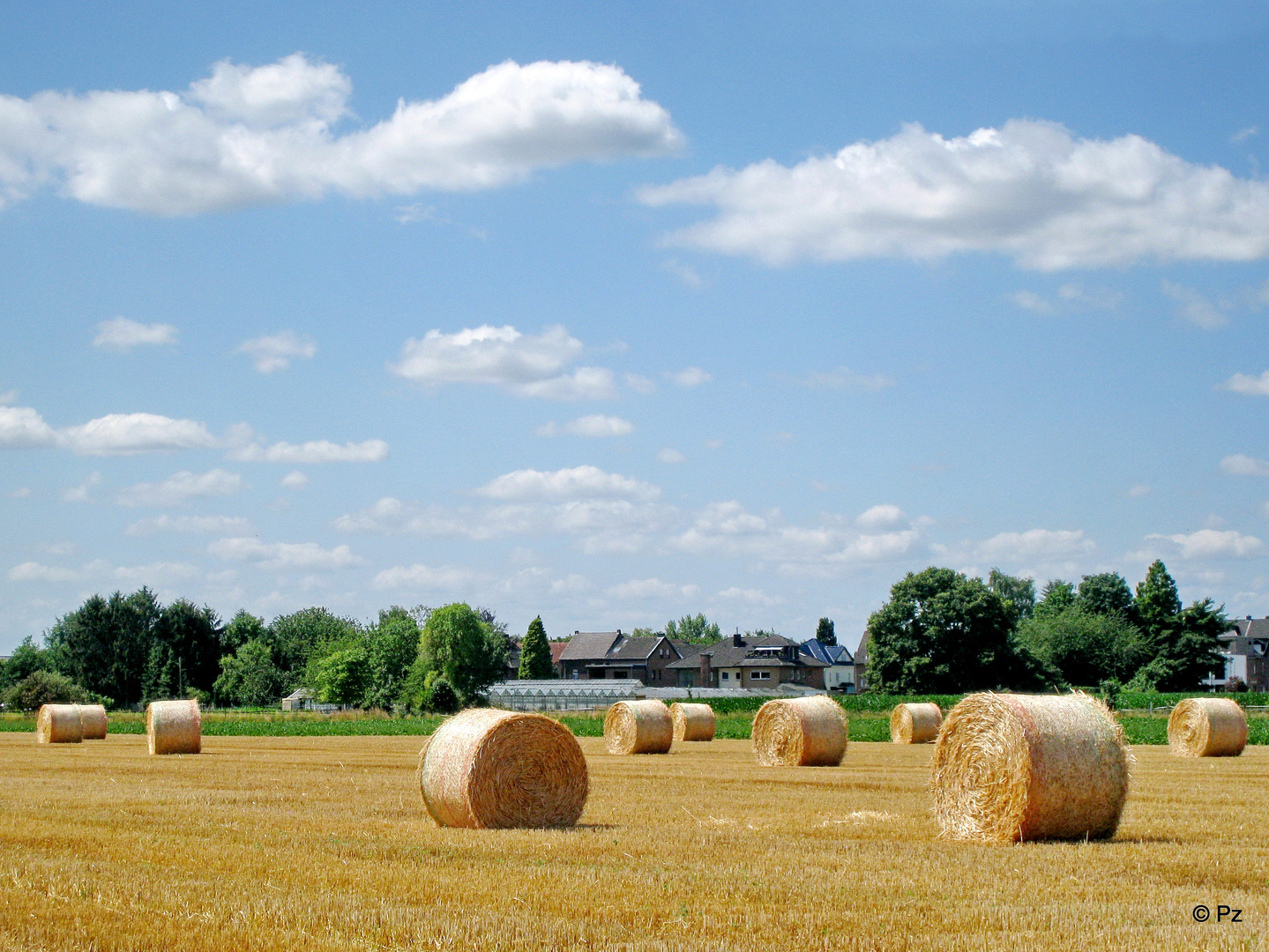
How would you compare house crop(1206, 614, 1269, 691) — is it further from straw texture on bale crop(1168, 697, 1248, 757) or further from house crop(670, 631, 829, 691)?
straw texture on bale crop(1168, 697, 1248, 757)

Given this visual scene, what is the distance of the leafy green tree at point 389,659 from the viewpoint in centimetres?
9931

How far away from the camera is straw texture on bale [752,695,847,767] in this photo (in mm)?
30375

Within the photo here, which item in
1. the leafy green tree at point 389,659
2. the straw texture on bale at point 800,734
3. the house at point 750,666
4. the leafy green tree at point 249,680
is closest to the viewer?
the straw texture on bale at point 800,734

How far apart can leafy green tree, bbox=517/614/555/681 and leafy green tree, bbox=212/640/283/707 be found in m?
31.4

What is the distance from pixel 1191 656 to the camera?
9144 cm

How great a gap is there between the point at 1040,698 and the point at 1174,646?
276ft

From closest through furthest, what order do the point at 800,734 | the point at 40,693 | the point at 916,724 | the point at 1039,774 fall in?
the point at 1039,774 → the point at 800,734 → the point at 916,724 → the point at 40,693

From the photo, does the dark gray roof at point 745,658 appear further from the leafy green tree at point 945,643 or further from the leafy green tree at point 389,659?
the leafy green tree at point 945,643

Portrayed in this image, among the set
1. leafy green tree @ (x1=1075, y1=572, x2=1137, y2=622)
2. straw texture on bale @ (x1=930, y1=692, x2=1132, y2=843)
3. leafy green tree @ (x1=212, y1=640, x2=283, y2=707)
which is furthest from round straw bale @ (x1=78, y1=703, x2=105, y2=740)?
leafy green tree @ (x1=1075, y1=572, x2=1137, y2=622)

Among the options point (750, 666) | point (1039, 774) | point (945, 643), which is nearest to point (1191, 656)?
point (945, 643)

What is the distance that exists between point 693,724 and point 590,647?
4018 inches

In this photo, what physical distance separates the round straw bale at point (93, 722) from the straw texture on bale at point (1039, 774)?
3810cm

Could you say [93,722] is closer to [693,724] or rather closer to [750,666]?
[693,724]

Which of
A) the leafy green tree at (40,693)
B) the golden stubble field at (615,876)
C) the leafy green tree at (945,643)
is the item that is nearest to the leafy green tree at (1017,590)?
the leafy green tree at (945,643)
